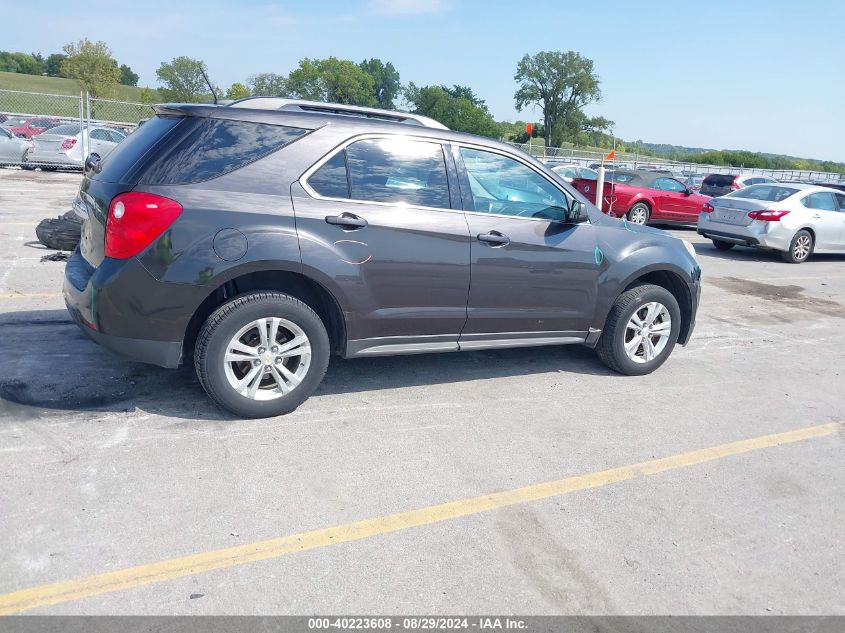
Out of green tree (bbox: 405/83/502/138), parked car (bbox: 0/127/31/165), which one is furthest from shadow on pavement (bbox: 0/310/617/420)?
green tree (bbox: 405/83/502/138)

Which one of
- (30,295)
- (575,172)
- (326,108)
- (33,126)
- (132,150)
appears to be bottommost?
(30,295)

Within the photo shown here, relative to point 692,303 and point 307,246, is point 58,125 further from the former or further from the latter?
point 692,303

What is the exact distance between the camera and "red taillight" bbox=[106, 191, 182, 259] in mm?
3959

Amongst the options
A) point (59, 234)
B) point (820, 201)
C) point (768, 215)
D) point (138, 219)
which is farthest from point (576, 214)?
point (820, 201)

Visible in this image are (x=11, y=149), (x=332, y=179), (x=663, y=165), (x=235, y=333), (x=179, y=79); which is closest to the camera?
(x=235, y=333)

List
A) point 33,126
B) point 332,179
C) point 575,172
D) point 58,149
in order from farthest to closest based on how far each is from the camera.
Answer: point 33,126 → point 575,172 → point 58,149 → point 332,179

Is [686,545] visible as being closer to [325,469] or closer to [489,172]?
[325,469]

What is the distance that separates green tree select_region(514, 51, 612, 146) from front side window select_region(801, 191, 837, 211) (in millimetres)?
82405

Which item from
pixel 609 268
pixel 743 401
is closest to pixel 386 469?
pixel 609 268

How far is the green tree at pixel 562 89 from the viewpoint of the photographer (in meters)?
95.2

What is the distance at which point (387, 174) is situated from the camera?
4.62 meters

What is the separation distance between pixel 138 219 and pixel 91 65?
60040 millimetres

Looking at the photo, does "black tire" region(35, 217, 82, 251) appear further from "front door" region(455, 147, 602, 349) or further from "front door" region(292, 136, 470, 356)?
"front door" region(455, 147, 602, 349)

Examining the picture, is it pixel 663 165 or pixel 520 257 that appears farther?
pixel 663 165
